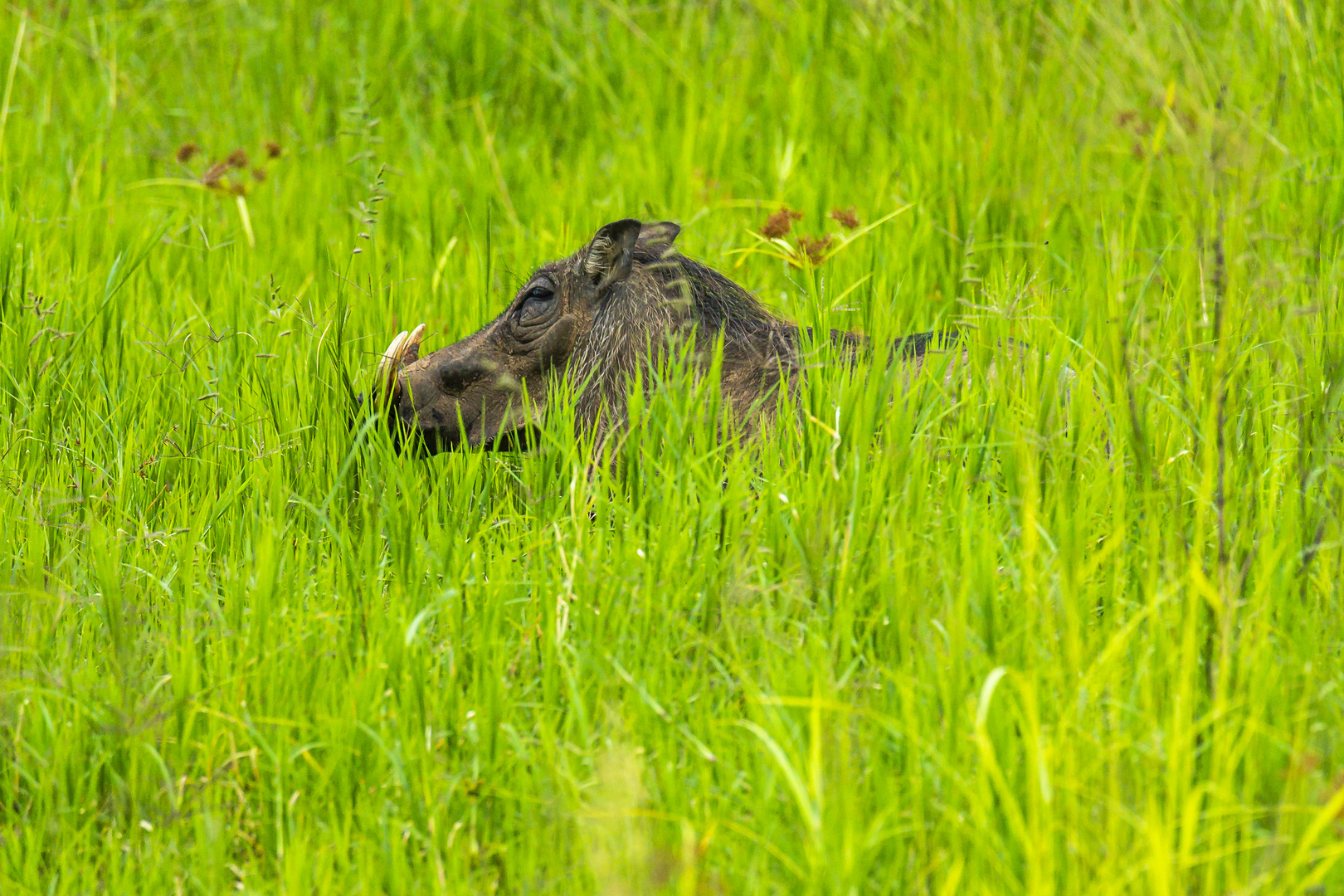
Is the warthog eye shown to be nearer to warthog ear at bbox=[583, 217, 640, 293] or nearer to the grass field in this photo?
warthog ear at bbox=[583, 217, 640, 293]

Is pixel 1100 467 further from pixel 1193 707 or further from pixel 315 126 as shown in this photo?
pixel 315 126

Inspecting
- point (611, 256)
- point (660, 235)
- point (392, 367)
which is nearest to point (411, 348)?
point (392, 367)

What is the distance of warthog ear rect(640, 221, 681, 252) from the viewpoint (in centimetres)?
423

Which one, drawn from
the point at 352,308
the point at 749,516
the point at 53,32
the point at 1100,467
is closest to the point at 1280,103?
the point at 1100,467

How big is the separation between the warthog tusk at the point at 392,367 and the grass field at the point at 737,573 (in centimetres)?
12

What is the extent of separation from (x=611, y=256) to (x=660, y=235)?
185 millimetres

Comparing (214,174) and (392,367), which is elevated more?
(214,174)

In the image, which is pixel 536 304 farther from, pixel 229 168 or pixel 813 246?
pixel 229 168

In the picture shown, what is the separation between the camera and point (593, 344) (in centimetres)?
411

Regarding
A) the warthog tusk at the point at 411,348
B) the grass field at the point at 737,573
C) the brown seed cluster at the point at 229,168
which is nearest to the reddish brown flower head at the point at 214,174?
the brown seed cluster at the point at 229,168

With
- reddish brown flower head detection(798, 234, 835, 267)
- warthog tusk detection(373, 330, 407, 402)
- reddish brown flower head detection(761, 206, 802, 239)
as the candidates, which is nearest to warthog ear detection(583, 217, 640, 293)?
reddish brown flower head detection(761, 206, 802, 239)

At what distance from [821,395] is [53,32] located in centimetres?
520

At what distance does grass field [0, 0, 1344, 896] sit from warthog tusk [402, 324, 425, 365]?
0.47 ft

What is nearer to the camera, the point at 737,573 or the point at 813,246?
the point at 737,573
